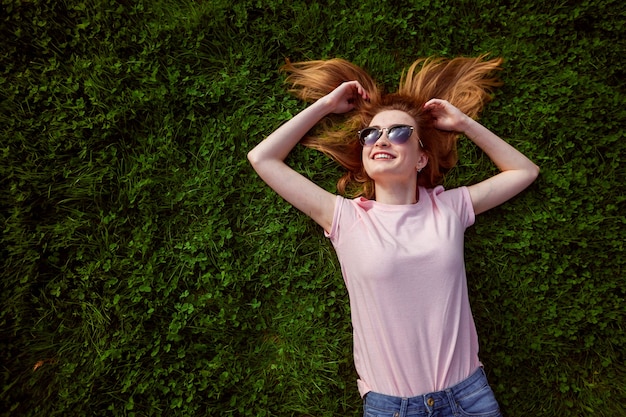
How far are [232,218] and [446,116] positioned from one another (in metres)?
2.21

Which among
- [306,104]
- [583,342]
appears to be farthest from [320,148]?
[583,342]

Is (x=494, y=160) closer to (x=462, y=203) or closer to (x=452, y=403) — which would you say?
(x=462, y=203)

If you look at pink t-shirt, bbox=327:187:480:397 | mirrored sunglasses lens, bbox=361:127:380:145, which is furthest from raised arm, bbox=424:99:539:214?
mirrored sunglasses lens, bbox=361:127:380:145

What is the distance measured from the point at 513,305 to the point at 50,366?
4336mm

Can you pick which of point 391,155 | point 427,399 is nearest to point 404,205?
point 391,155

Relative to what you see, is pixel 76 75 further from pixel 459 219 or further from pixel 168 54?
pixel 459 219

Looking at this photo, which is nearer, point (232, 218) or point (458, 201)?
point (458, 201)

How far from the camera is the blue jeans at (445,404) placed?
10.1 ft

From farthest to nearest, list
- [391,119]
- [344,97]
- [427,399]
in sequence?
[344,97], [391,119], [427,399]

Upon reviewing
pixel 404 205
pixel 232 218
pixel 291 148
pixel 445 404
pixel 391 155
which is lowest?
pixel 445 404

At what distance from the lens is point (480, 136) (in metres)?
3.72

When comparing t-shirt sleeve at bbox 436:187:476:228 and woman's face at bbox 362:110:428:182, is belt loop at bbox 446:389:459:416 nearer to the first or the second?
t-shirt sleeve at bbox 436:187:476:228

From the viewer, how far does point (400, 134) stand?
3.32m

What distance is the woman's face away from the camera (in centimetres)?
331
